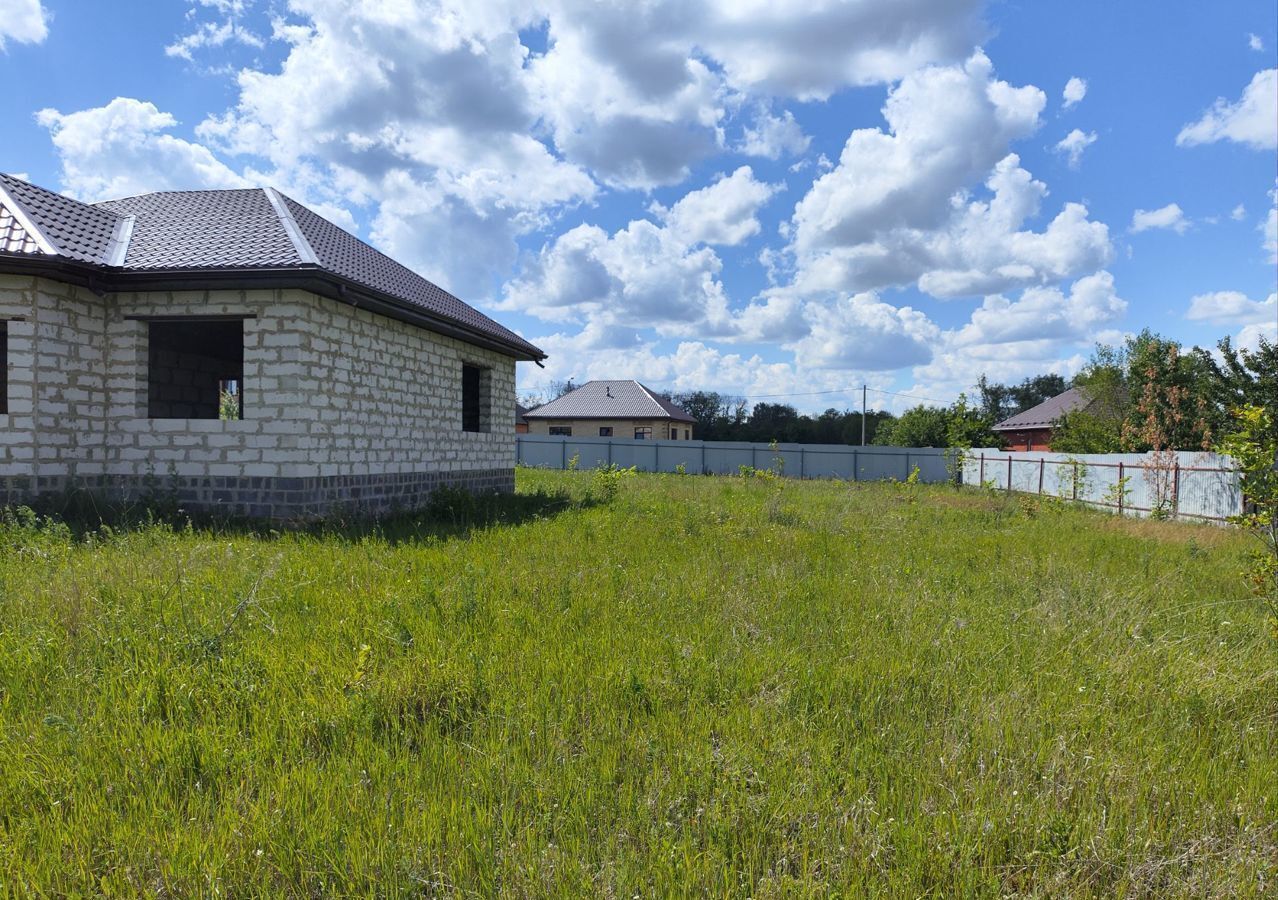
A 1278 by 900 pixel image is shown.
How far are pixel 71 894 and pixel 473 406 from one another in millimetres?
11676

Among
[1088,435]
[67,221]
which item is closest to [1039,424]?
[1088,435]

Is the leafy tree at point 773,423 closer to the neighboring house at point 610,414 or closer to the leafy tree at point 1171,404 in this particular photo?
the neighboring house at point 610,414

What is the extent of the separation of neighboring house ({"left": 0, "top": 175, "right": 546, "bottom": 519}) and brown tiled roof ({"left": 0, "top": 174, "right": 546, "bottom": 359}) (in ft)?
0.10

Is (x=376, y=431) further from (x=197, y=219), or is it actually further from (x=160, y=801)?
(x=160, y=801)

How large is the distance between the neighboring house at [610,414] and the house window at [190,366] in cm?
2878

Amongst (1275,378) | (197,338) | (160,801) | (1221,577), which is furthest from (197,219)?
(1275,378)

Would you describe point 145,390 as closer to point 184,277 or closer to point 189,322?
point 189,322

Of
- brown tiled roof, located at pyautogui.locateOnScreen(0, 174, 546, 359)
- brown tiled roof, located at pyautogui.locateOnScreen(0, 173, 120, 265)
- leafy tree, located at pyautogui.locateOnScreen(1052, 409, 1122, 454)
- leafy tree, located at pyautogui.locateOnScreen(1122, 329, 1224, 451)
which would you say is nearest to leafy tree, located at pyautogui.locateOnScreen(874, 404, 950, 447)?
leafy tree, located at pyautogui.locateOnScreen(1052, 409, 1122, 454)

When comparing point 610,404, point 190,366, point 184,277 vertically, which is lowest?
point 190,366

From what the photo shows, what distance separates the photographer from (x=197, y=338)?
11094 millimetres

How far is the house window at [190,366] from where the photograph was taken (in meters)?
10.4

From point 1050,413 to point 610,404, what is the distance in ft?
90.1

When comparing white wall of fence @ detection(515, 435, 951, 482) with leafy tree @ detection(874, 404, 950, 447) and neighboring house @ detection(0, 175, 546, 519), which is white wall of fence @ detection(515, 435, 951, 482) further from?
neighboring house @ detection(0, 175, 546, 519)

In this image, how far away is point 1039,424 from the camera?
40031mm
